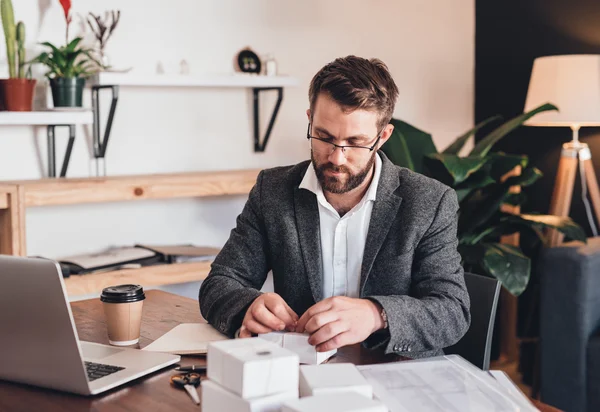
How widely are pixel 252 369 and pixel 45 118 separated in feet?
6.50

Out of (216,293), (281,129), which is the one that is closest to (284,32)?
(281,129)

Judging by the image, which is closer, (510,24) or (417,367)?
(417,367)

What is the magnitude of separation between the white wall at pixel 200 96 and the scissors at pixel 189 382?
1791 mm

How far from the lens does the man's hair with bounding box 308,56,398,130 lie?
70.6 inches

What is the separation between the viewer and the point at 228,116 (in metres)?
3.47

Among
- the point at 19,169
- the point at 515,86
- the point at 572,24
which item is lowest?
the point at 19,169

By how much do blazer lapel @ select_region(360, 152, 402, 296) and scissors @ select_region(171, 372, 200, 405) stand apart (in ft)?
1.83

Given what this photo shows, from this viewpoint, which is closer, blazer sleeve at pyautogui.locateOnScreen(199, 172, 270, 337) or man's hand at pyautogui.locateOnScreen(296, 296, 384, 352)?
man's hand at pyautogui.locateOnScreen(296, 296, 384, 352)

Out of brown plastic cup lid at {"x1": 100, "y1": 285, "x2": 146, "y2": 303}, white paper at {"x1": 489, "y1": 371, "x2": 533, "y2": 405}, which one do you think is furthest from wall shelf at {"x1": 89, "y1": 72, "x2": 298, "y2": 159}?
white paper at {"x1": 489, "y1": 371, "x2": 533, "y2": 405}

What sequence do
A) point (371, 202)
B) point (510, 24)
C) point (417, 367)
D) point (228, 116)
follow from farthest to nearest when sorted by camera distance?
Answer: point (510, 24) < point (228, 116) < point (371, 202) < point (417, 367)

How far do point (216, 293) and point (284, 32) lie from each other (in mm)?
2030

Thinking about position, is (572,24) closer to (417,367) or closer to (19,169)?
(19,169)

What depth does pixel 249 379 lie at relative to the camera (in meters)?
1.05

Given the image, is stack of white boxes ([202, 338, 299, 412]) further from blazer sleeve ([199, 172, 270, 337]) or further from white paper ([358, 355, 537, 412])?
blazer sleeve ([199, 172, 270, 337])
